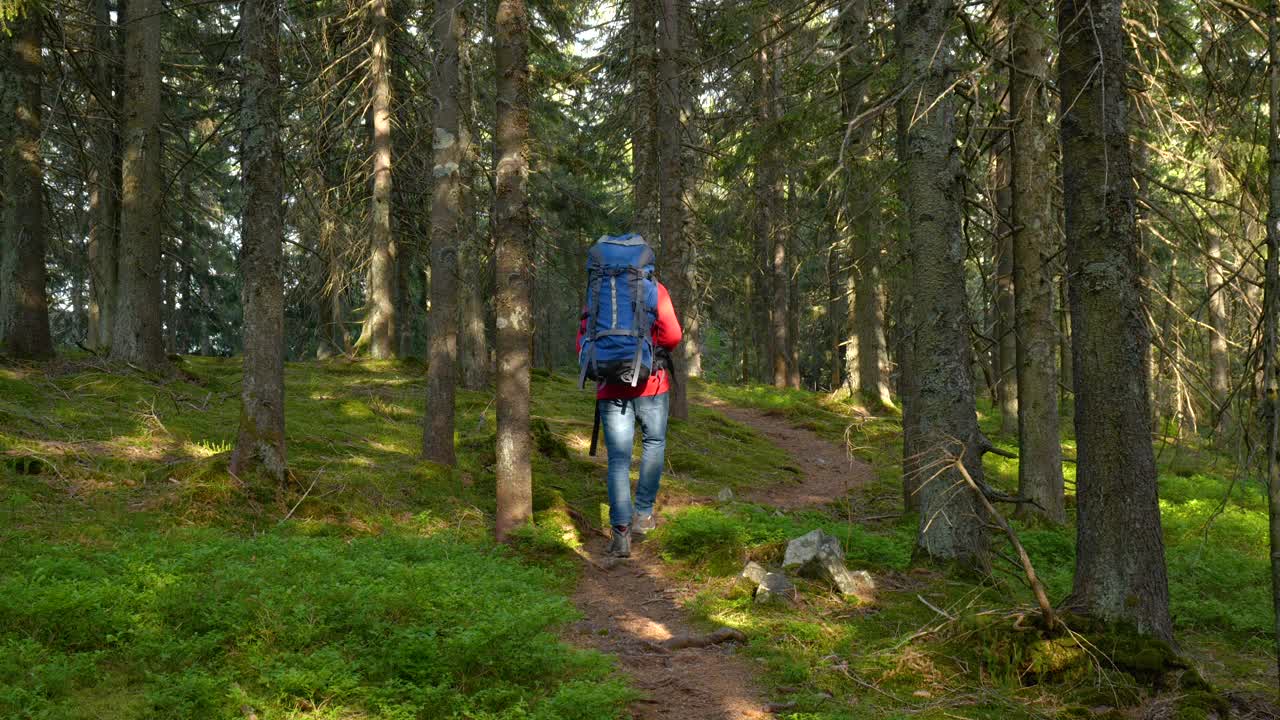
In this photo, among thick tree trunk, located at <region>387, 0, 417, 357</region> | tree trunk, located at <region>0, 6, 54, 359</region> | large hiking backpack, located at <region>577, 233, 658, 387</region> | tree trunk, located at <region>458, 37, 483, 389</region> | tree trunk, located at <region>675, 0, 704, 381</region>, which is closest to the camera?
large hiking backpack, located at <region>577, 233, 658, 387</region>

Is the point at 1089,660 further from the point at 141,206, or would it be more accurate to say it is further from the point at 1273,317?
the point at 141,206

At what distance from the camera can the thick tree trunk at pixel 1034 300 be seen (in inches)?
336

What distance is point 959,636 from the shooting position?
14.2 ft

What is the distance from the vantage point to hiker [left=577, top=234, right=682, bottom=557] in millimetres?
6598

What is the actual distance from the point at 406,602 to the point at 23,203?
1030 cm

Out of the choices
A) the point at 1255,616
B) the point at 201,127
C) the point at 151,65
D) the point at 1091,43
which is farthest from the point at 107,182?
the point at 1255,616

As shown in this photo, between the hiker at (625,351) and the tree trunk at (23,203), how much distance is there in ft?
30.3

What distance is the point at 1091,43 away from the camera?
4453mm

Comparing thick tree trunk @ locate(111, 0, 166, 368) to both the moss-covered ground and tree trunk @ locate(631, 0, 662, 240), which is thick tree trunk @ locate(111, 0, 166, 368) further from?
tree trunk @ locate(631, 0, 662, 240)

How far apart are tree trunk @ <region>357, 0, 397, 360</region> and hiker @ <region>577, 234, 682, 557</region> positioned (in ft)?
32.4

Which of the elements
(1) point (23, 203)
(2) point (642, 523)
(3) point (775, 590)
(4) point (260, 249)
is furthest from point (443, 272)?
(1) point (23, 203)

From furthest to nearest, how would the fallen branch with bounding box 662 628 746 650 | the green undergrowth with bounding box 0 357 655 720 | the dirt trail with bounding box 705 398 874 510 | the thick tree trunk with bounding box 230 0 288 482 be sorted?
the dirt trail with bounding box 705 398 874 510 → the thick tree trunk with bounding box 230 0 288 482 → the fallen branch with bounding box 662 628 746 650 → the green undergrowth with bounding box 0 357 655 720

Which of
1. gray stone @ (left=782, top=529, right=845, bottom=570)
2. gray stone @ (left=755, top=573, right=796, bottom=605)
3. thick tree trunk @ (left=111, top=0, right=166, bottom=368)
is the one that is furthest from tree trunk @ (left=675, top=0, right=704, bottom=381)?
thick tree trunk @ (left=111, top=0, right=166, bottom=368)

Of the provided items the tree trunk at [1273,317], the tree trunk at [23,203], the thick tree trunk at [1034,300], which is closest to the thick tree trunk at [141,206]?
the tree trunk at [23,203]
